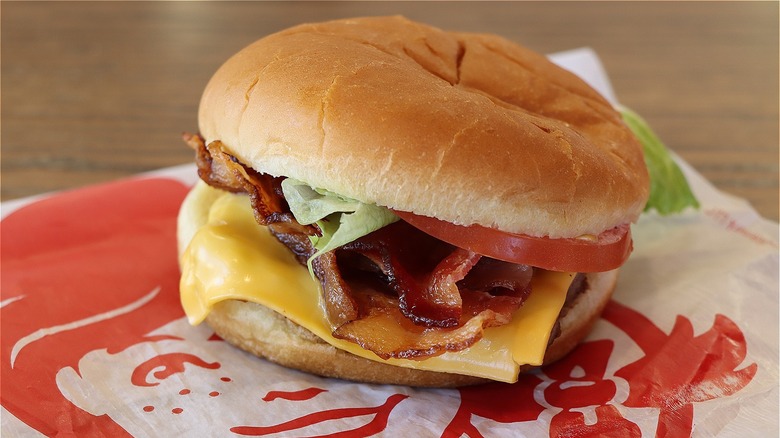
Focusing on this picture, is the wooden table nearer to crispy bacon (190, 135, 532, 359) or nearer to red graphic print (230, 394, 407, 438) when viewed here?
crispy bacon (190, 135, 532, 359)

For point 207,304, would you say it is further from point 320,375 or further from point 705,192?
point 705,192

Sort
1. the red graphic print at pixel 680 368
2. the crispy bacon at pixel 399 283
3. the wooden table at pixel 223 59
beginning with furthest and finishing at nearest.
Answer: the wooden table at pixel 223 59, the red graphic print at pixel 680 368, the crispy bacon at pixel 399 283

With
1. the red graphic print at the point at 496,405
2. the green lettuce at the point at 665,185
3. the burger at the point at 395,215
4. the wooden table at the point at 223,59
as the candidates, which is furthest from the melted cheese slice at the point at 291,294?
the wooden table at the point at 223,59

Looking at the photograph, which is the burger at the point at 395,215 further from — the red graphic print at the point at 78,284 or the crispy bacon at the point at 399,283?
the red graphic print at the point at 78,284

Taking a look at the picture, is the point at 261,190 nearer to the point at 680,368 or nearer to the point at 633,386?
the point at 633,386

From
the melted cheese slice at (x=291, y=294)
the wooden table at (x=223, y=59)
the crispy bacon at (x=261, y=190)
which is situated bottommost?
the wooden table at (x=223, y=59)

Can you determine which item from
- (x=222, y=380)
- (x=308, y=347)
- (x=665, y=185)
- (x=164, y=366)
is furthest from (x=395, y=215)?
(x=665, y=185)

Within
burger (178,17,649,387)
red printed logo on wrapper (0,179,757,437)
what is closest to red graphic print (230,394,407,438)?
red printed logo on wrapper (0,179,757,437)

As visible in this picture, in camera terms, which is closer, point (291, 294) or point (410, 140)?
point (410, 140)
